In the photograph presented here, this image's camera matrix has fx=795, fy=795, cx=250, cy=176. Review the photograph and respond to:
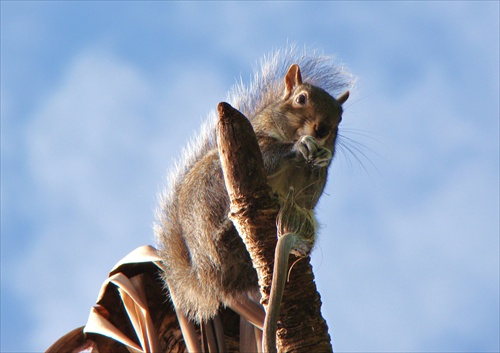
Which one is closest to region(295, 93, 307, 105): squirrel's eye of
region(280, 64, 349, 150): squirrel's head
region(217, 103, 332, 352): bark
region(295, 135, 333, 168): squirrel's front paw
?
region(280, 64, 349, 150): squirrel's head

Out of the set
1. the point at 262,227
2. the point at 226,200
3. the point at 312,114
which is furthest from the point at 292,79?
the point at 262,227

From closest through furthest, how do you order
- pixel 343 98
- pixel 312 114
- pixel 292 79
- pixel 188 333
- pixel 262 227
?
pixel 262 227, pixel 188 333, pixel 312 114, pixel 292 79, pixel 343 98

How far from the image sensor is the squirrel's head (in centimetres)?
339

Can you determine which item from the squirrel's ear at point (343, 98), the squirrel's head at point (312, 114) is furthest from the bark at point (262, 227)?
the squirrel's ear at point (343, 98)

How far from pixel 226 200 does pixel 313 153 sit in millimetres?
414

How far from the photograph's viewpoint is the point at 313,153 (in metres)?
2.94

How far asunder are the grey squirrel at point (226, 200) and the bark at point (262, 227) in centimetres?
53

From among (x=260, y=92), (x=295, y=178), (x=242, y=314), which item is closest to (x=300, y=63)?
(x=260, y=92)

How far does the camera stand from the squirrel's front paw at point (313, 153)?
116 inches

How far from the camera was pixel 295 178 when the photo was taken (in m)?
3.13

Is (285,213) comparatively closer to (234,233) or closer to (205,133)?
(234,233)

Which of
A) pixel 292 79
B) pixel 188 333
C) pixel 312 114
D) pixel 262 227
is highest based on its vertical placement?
pixel 292 79

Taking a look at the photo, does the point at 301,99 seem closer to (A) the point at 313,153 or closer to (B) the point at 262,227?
(A) the point at 313,153

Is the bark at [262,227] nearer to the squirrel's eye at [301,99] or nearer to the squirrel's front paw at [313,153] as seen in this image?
the squirrel's front paw at [313,153]
